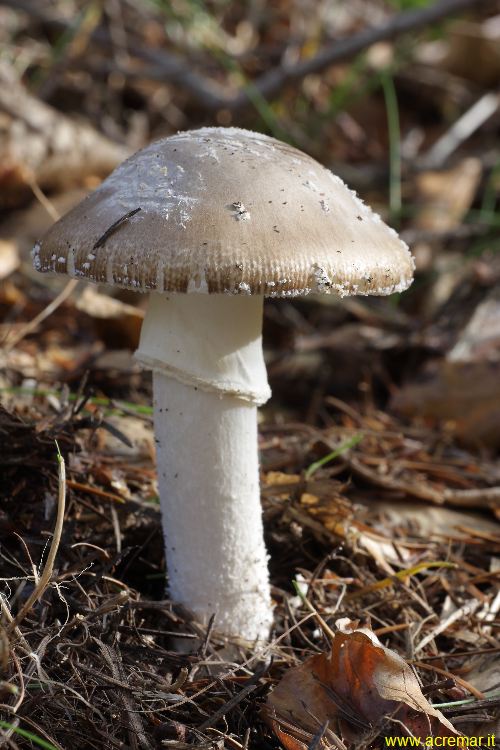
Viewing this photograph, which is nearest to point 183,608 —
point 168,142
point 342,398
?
point 168,142

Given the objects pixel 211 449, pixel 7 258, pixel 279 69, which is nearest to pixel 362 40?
pixel 279 69

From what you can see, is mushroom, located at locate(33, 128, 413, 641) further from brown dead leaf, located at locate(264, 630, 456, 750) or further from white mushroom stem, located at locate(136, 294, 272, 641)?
brown dead leaf, located at locate(264, 630, 456, 750)

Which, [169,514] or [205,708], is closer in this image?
[205,708]

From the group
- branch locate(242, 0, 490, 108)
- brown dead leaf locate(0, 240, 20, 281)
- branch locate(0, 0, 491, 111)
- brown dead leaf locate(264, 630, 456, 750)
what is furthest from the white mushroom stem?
branch locate(242, 0, 490, 108)

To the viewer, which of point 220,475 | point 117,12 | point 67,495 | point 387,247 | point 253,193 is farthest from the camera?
point 117,12

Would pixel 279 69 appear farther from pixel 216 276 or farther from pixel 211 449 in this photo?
pixel 216 276

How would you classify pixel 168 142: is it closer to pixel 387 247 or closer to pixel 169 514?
pixel 387 247
